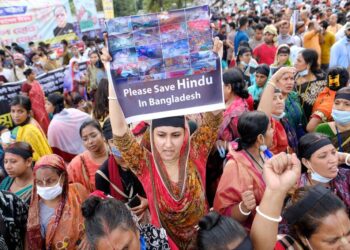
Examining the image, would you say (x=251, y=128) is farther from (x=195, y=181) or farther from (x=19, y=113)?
(x=19, y=113)

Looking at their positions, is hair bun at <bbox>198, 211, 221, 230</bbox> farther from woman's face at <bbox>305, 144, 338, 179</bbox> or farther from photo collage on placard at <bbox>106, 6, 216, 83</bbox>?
woman's face at <bbox>305, 144, 338, 179</bbox>

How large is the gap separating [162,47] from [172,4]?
2716 centimetres

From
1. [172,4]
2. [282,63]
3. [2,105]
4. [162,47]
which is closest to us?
[162,47]

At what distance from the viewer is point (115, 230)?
168cm

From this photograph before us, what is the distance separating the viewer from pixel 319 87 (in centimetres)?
406

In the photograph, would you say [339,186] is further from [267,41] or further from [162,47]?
[267,41]

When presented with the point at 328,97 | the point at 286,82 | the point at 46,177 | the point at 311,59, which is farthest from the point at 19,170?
the point at 311,59

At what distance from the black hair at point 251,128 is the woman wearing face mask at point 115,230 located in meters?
0.87

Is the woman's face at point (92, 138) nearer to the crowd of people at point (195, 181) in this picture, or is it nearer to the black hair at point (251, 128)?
the crowd of people at point (195, 181)

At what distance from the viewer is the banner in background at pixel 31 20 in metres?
10.0

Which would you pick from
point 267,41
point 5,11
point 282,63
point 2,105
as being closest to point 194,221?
point 282,63

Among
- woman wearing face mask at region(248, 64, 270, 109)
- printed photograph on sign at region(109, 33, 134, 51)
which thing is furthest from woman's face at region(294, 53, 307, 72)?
printed photograph on sign at region(109, 33, 134, 51)

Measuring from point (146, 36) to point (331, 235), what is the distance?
1315 mm

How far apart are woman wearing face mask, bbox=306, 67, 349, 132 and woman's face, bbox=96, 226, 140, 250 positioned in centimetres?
232
